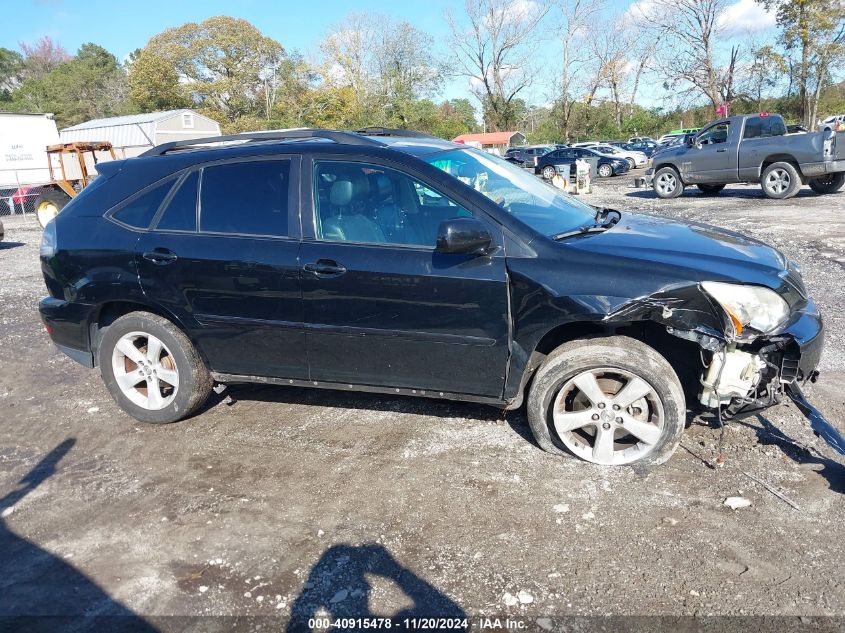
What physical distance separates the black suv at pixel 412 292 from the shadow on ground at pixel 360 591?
1132 millimetres

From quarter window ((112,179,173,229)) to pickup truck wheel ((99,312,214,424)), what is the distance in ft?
1.98

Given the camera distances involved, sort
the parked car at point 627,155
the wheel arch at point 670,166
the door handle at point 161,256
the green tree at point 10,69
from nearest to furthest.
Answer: the door handle at point 161,256 → the wheel arch at point 670,166 → the parked car at point 627,155 → the green tree at point 10,69

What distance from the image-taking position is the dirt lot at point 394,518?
267 cm

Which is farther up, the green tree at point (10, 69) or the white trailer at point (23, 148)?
the green tree at point (10, 69)

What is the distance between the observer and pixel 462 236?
3.36 metres

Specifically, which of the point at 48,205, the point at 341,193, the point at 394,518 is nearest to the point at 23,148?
the point at 48,205

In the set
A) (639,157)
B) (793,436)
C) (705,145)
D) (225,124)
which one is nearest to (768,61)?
(639,157)

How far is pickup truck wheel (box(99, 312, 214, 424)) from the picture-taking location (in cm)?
422

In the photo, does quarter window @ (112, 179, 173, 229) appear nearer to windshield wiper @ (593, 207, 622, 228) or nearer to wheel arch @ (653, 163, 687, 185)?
windshield wiper @ (593, 207, 622, 228)

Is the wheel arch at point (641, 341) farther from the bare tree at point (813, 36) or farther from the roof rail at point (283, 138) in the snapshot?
the bare tree at point (813, 36)

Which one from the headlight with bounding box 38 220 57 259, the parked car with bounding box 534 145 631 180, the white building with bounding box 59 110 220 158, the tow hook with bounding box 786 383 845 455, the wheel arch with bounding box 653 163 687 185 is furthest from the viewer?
the white building with bounding box 59 110 220 158

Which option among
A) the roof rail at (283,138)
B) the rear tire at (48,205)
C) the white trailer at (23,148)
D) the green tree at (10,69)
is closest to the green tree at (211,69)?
the white trailer at (23,148)

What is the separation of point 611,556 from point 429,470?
1144 millimetres

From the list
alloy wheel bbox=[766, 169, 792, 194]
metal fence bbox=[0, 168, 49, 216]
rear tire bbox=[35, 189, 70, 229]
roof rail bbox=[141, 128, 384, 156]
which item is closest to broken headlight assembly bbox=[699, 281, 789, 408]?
roof rail bbox=[141, 128, 384, 156]
